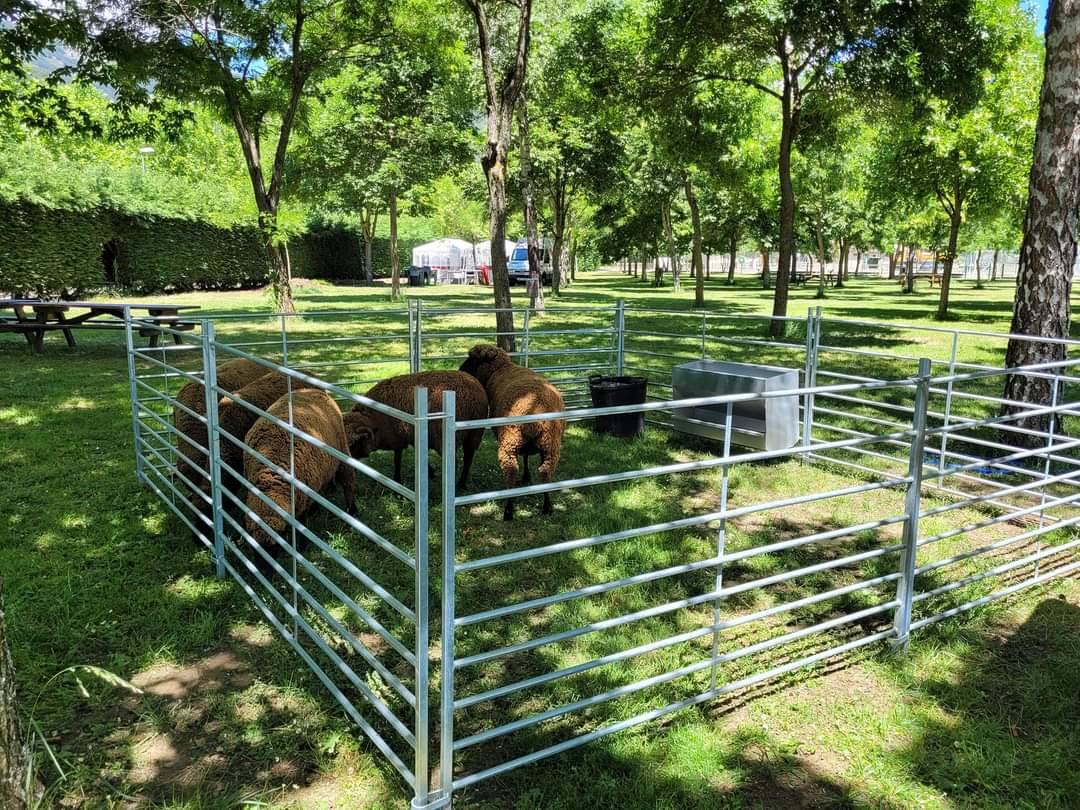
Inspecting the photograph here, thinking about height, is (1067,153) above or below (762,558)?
above

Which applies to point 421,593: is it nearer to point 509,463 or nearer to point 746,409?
point 509,463

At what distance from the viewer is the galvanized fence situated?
8.54ft

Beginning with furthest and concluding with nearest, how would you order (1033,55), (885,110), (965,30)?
(1033,55)
(885,110)
(965,30)

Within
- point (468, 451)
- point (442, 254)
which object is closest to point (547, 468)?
point (468, 451)

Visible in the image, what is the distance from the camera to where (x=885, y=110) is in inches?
547

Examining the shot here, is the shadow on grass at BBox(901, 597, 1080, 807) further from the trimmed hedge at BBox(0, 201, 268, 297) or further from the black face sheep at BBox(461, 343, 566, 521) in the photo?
the trimmed hedge at BBox(0, 201, 268, 297)

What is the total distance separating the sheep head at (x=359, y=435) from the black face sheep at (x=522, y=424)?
3.37ft

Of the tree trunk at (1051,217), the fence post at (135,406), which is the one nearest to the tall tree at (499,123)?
the fence post at (135,406)

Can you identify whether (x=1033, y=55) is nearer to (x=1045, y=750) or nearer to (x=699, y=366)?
(x=699, y=366)

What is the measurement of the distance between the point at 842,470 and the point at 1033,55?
2015cm

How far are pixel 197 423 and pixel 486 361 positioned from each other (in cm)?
250

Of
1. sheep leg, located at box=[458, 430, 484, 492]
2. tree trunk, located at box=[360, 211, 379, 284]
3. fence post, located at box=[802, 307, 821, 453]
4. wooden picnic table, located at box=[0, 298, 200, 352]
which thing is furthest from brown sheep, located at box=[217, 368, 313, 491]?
tree trunk, located at box=[360, 211, 379, 284]

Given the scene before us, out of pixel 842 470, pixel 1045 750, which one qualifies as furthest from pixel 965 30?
pixel 1045 750

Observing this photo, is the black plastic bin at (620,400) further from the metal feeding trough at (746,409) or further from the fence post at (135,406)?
the fence post at (135,406)
